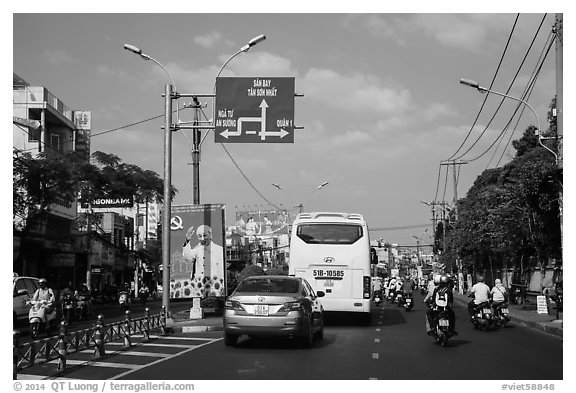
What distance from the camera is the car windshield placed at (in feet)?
47.8

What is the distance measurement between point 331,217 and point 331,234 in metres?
0.62

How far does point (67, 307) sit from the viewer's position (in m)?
25.2

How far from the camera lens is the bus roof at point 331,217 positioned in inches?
835

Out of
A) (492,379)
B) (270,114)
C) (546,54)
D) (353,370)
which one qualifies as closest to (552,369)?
(492,379)

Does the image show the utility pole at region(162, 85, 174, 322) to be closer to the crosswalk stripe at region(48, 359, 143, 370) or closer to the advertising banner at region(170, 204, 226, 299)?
the advertising banner at region(170, 204, 226, 299)

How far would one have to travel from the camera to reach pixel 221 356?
12.7m

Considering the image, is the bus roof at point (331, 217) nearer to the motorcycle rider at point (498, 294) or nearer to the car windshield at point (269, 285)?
the motorcycle rider at point (498, 294)

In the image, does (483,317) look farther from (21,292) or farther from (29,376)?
(21,292)

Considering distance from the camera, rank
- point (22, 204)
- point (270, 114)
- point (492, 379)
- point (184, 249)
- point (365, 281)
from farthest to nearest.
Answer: point (22, 204) < point (184, 249) < point (365, 281) < point (270, 114) < point (492, 379)

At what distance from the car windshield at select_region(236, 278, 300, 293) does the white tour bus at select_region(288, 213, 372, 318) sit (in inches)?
226

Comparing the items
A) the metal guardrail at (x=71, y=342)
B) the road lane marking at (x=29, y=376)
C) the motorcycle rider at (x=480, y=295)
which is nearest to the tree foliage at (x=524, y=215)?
the motorcycle rider at (x=480, y=295)

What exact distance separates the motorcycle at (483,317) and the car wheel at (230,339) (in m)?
8.74

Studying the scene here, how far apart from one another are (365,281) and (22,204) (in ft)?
55.1

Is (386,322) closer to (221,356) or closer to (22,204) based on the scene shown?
(221,356)
